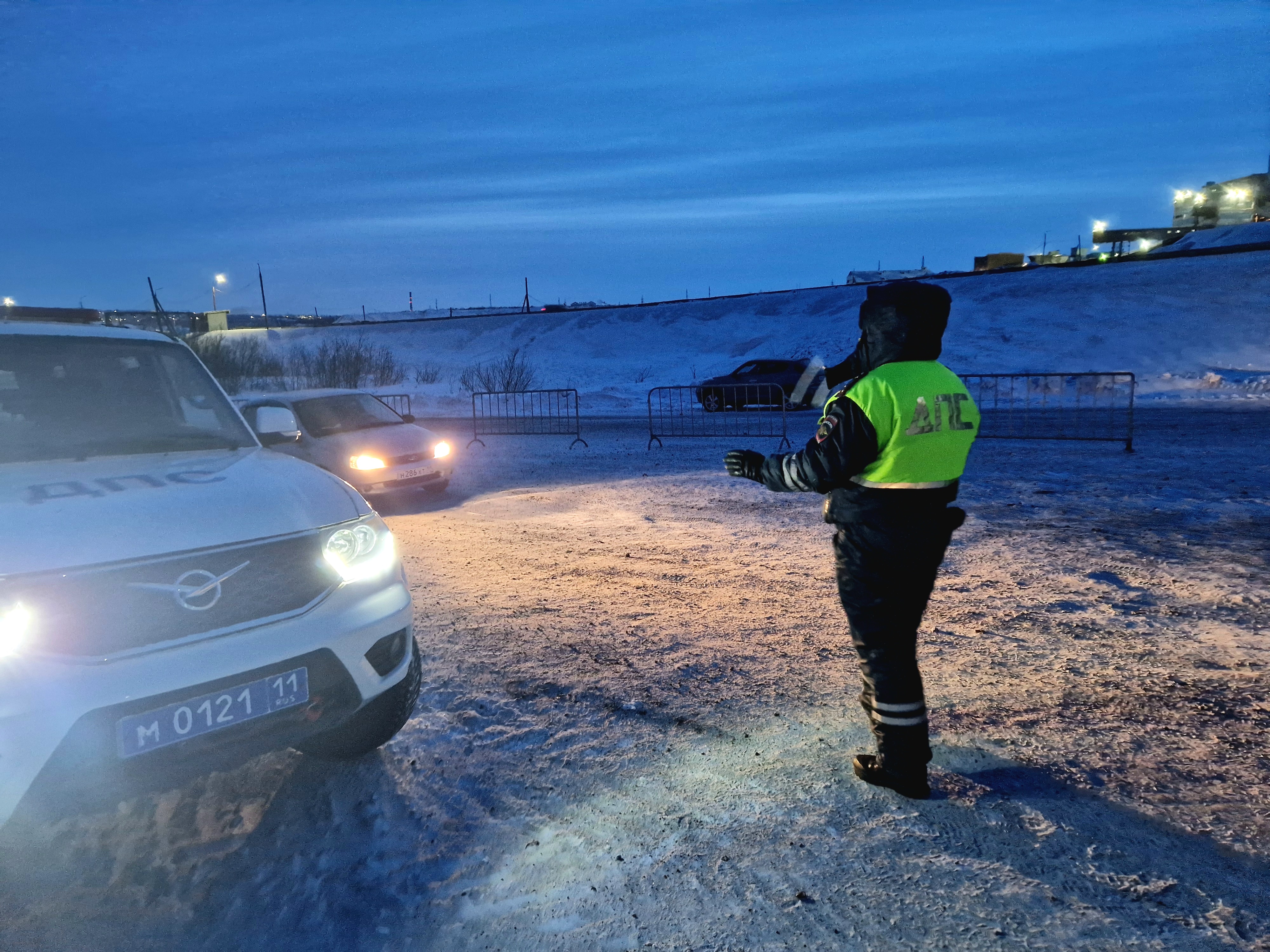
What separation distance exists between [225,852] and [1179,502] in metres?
9.52

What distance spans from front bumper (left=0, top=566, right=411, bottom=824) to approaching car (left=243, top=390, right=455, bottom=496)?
6.81 meters

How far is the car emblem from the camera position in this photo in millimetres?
2600

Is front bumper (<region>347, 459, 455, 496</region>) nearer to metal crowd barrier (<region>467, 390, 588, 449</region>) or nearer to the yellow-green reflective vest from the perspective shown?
metal crowd barrier (<region>467, 390, 588, 449</region>)

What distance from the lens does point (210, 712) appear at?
2.65 metres

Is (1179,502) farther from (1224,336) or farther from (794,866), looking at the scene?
(1224,336)

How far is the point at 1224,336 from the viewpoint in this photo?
106 feet

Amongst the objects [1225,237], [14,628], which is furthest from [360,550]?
[1225,237]

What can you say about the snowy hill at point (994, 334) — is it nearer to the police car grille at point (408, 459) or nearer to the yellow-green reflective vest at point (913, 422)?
the police car grille at point (408, 459)

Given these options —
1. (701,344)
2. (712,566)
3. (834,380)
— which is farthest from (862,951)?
(701,344)

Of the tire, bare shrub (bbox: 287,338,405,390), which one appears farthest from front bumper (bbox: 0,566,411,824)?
bare shrub (bbox: 287,338,405,390)

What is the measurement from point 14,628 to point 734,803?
2512mm

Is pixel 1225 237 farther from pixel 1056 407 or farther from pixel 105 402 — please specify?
pixel 105 402

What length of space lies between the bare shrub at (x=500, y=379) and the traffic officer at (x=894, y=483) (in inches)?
1079

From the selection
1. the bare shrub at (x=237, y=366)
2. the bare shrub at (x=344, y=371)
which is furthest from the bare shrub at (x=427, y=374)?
the bare shrub at (x=237, y=366)
